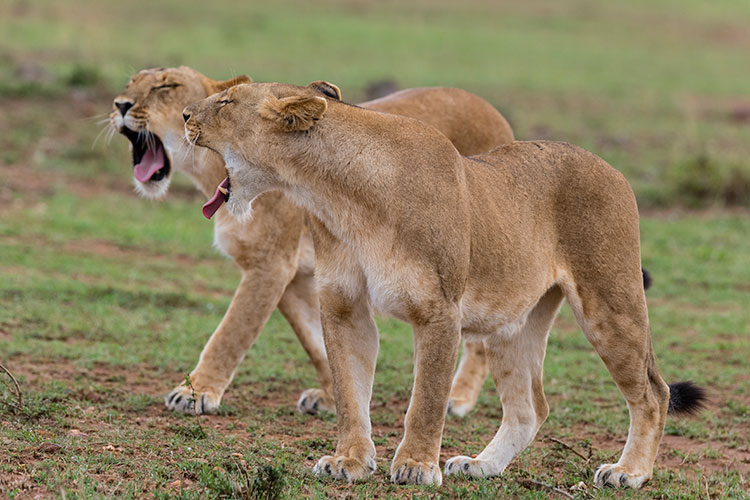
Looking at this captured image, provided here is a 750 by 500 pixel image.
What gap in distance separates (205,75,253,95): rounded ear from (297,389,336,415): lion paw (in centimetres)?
170

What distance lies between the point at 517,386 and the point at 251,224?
1.74m

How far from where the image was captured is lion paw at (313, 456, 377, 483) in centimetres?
420

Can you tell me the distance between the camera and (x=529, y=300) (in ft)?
15.2

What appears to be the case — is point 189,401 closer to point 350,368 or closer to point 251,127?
point 350,368

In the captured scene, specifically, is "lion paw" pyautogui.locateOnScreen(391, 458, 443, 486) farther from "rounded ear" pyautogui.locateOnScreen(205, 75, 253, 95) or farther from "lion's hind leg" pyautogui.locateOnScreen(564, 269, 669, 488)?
"rounded ear" pyautogui.locateOnScreen(205, 75, 253, 95)

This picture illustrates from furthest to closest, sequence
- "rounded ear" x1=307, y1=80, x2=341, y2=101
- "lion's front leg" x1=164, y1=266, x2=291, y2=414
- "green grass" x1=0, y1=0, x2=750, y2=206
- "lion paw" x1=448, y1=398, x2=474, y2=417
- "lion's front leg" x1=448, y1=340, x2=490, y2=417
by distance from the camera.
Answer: "green grass" x1=0, y1=0, x2=750, y2=206
"lion's front leg" x1=448, y1=340, x2=490, y2=417
"lion paw" x1=448, y1=398, x2=474, y2=417
"lion's front leg" x1=164, y1=266, x2=291, y2=414
"rounded ear" x1=307, y1=80, x2=341, y2=101

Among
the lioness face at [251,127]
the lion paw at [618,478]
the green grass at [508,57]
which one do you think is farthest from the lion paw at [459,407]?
the green grass at [508,57]

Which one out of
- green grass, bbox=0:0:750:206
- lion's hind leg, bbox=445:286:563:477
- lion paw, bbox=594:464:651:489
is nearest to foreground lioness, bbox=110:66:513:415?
lion's hind leg, bbox=445:286:563:477

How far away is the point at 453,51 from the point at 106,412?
17.7 metres

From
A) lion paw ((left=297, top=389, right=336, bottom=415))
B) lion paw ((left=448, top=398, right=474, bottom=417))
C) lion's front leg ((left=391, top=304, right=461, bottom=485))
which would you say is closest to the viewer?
lion's front leg ((left=391, top=304, right=461, bottom=485))

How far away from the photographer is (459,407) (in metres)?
6.02

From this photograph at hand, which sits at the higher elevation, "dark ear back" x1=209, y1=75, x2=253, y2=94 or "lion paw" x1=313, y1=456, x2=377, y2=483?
"dark ear back" x1=209, y1=75, x2=253, y2=94

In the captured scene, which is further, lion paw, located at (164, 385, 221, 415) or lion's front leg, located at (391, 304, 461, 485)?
lion paw, located at (164, 385, 221, 415)

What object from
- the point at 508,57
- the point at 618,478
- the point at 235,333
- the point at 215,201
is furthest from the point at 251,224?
the point at 508,57
